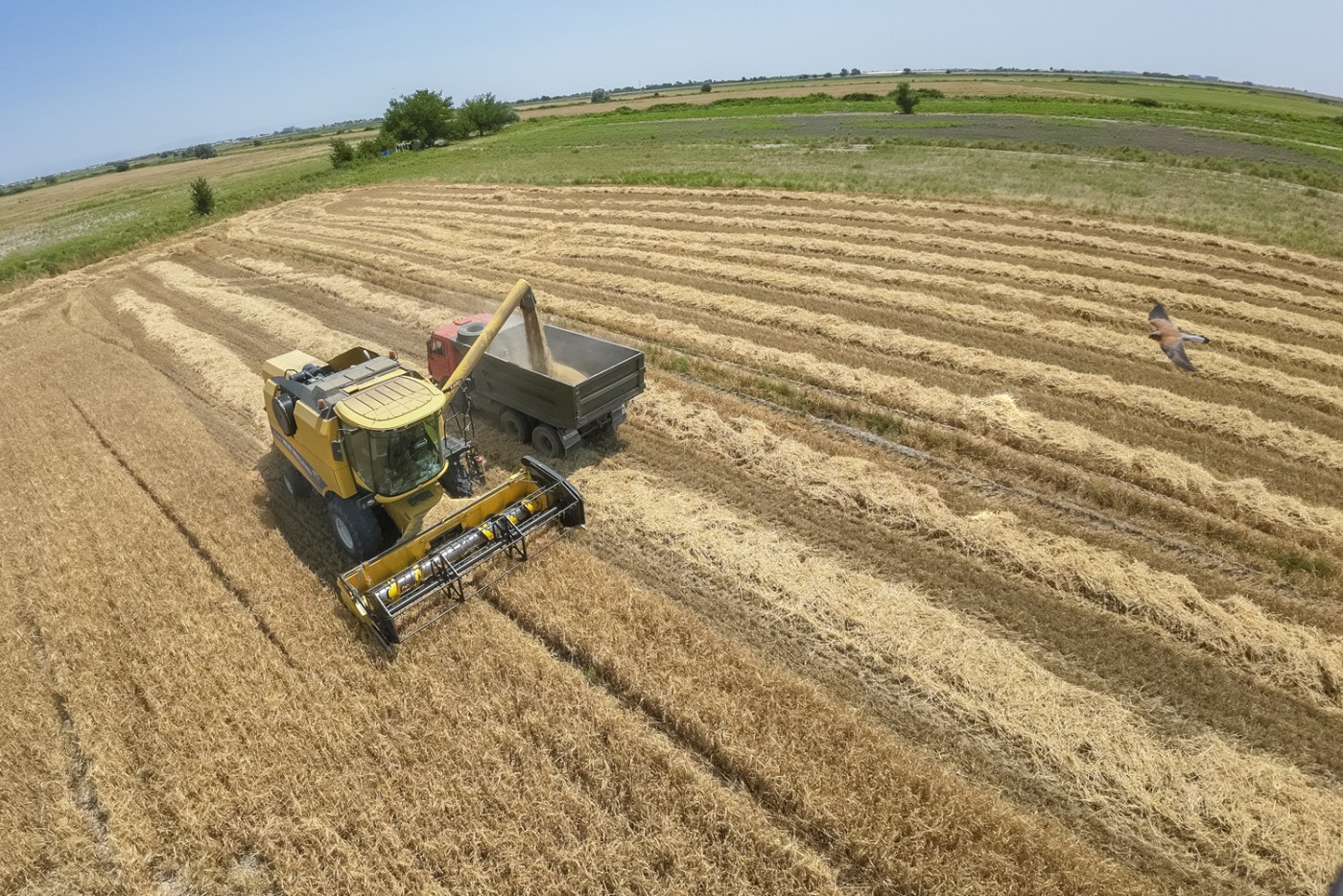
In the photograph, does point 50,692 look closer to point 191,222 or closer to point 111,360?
point 111,360

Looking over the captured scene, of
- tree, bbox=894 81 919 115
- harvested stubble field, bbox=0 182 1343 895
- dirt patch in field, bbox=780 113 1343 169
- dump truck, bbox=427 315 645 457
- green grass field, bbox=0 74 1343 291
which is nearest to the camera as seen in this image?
harvested stubble field, bbox=0 182 1343 895

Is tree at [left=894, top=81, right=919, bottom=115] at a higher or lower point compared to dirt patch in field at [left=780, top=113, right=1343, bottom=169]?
higher

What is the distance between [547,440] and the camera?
11.3m

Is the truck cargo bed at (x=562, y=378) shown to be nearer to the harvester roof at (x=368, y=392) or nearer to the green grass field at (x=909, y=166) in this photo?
the harvester roof at (x=368, y=392)

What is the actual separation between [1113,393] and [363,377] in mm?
12617

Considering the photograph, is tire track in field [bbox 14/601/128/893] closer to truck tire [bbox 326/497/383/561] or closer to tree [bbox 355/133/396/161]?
truck tire [bbox 326/497/383/561]

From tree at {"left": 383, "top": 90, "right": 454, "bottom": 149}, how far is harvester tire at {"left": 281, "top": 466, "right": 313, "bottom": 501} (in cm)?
6239

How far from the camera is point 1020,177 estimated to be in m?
28.2

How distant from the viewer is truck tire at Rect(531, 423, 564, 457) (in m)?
A: 11.1

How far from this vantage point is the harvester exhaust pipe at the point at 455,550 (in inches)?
305

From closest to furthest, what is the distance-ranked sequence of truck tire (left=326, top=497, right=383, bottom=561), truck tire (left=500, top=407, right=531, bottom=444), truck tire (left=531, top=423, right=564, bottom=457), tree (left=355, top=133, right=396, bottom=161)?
1. truck tire (left=326, top=497, right=383, bottom=561)
2. truck tire (left=531, top=423, right=564, bottom=457)
3. truck tire (left=500, top=407, right=531, bottom=444)
4. tree (left=355, top=133, right=396, bottom=161)

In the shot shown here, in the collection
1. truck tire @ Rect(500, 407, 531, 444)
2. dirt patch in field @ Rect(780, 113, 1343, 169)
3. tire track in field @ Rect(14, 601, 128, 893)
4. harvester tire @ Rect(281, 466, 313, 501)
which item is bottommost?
tire track in field @ Rect(14, 601, 128, 893)

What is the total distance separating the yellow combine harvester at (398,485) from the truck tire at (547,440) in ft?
4.43

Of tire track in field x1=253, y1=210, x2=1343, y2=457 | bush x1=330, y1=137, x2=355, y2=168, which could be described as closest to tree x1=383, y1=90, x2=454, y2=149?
bush x1=330, y1=137, x2=355, y2=168
